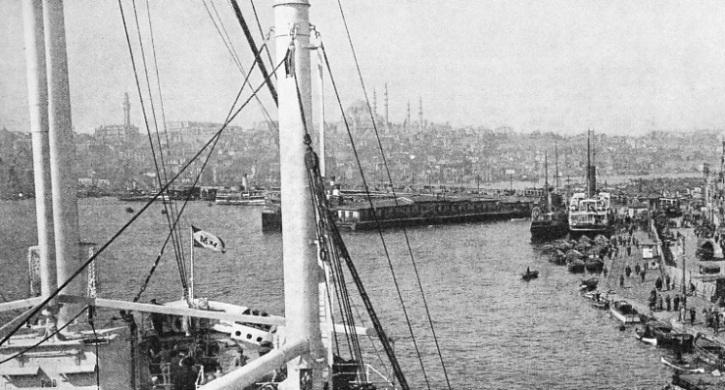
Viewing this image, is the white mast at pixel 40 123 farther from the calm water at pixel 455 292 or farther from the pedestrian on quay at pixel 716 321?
the pedestrian on quay at pixel 716 321

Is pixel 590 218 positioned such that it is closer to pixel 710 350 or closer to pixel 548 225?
pixel 548 225

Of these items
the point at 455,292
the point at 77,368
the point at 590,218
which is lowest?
the point at 455,292

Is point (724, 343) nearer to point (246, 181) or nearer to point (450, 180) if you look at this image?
point (246, 181)

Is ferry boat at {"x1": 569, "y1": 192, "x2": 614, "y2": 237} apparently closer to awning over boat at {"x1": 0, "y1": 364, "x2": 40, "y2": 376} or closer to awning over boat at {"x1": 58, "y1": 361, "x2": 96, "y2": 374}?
awning over boat at {"x1": 58, "y1": 361, "x2": 96, "y2": 374}

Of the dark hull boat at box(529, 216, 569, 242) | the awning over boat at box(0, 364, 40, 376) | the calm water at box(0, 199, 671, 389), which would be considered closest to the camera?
the awning over boat at box(0, 364, 40, 376)

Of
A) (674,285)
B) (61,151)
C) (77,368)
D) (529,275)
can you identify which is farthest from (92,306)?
(529,275)

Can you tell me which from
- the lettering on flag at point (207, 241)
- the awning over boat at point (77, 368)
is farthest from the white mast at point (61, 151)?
the lettering on flag at point (207, 241)

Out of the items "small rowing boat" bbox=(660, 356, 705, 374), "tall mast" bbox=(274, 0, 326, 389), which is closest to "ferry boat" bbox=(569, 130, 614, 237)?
"small rowing boat" bbox=(660, 356, 705, 374)

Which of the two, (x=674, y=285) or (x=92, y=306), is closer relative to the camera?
(x=92, y=306)
